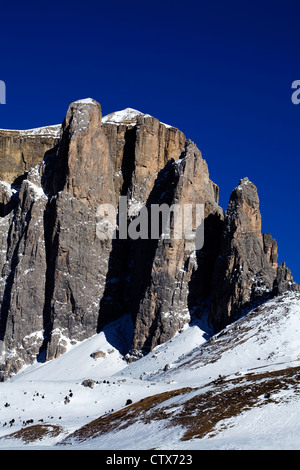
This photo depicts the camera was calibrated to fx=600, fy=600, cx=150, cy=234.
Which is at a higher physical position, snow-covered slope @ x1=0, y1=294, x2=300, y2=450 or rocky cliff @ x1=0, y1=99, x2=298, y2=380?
rocky cliff @ x1=0, y1=99, x2=298, y2=380

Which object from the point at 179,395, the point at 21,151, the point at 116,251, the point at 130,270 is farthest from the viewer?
the point at 21,151

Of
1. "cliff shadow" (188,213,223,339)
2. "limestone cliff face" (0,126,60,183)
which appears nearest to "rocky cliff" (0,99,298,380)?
"cliff shadow" (188,213,223,339)

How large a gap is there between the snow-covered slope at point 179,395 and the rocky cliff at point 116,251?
19.8 ft

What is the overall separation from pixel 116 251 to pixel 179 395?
7415 cm

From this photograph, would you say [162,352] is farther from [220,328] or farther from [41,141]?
[41,141]

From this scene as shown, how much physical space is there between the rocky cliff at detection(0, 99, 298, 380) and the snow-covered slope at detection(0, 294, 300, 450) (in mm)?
6031

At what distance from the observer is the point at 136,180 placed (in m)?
130

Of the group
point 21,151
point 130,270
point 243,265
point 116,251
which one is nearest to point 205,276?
point 243,265

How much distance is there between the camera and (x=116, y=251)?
12306 centimetres

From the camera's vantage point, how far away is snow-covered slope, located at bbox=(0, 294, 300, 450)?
3350 cm

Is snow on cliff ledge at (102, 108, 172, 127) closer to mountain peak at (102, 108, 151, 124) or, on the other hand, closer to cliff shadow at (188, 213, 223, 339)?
mountain peak at (102, 108, 151, 124)

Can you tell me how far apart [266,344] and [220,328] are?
2372cm

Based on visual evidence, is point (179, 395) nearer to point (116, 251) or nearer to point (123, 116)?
point (116, 251)
